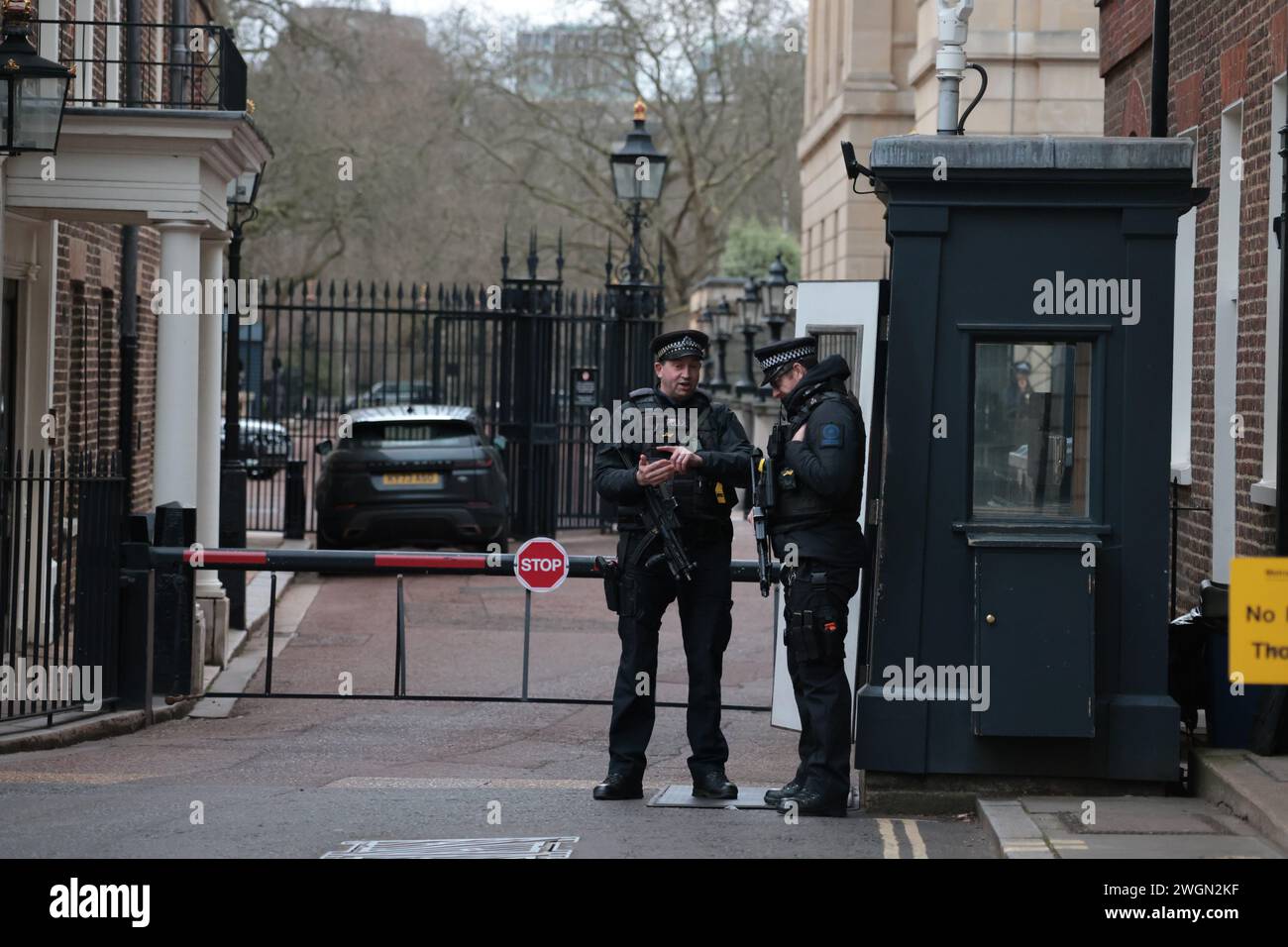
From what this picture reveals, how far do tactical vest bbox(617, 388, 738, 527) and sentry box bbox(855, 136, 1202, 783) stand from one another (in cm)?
70

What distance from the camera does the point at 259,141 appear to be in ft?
41.5

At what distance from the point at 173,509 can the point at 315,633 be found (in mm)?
4016

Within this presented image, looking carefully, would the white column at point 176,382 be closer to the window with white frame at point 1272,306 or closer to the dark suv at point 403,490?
the window with white frame at point 1272,306

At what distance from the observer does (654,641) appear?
26.1 ft

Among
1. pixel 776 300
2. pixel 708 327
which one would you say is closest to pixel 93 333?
pixel 776 300

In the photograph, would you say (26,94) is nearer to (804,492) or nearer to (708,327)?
(804,492)

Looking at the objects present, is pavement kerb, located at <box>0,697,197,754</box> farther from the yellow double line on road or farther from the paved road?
the yellow double line on road

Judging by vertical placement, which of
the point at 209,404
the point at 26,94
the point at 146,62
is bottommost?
the point at 209,404

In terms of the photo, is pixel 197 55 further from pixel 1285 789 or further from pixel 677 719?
pixel 1285 789

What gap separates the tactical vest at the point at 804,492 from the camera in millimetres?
7406

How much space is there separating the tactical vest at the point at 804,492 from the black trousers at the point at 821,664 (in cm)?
18

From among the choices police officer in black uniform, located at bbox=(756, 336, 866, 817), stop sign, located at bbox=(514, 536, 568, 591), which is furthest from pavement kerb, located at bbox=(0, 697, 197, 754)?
police officer in black uniform, located at bbox=(756, 336, 866, 817)

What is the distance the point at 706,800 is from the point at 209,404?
753 centimetres

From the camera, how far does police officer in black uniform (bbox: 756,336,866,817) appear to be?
7.36m
